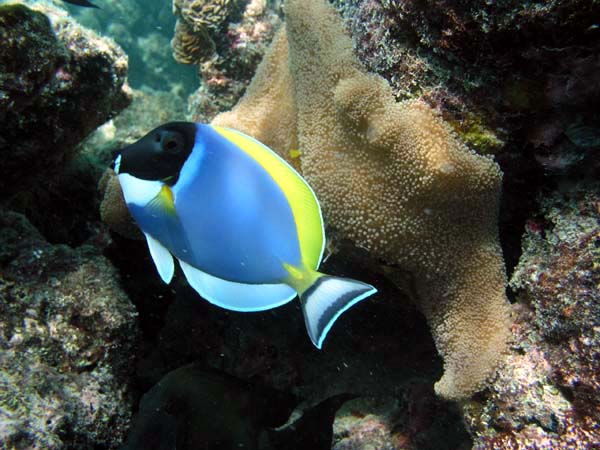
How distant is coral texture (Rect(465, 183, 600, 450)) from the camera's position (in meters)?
1.78

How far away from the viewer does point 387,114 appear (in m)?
2.03

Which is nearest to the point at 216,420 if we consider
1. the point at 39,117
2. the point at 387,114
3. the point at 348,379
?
the point at 348,379

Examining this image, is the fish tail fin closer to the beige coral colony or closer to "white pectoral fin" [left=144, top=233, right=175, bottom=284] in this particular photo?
"white pectoral fin" [left=144, top=233, right=175, bottom=284]

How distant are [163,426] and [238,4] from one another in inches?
196

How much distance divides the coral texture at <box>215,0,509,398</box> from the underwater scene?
0.5 inches

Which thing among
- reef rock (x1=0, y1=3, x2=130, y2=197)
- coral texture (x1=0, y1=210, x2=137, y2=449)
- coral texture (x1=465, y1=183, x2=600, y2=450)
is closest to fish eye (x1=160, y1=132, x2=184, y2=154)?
coral texture (x1=0, y1=210, x2=137, y2=449)


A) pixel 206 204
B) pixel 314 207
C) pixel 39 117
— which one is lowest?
pixel 39 117

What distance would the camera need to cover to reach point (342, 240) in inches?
95.8

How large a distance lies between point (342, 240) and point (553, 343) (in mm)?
1184

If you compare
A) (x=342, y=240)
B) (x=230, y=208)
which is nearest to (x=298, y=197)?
(x=230, y=208)

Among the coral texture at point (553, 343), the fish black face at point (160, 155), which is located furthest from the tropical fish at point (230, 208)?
the coral texture at point (553, 343)

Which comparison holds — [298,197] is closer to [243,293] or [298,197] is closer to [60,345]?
[243,293]

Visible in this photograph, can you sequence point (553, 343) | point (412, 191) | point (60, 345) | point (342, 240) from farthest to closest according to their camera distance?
point (60, 345)
point (342, 240)
point (412, 191)
point (553, 343)

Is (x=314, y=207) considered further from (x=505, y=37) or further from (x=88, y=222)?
(x=88, y=222)
